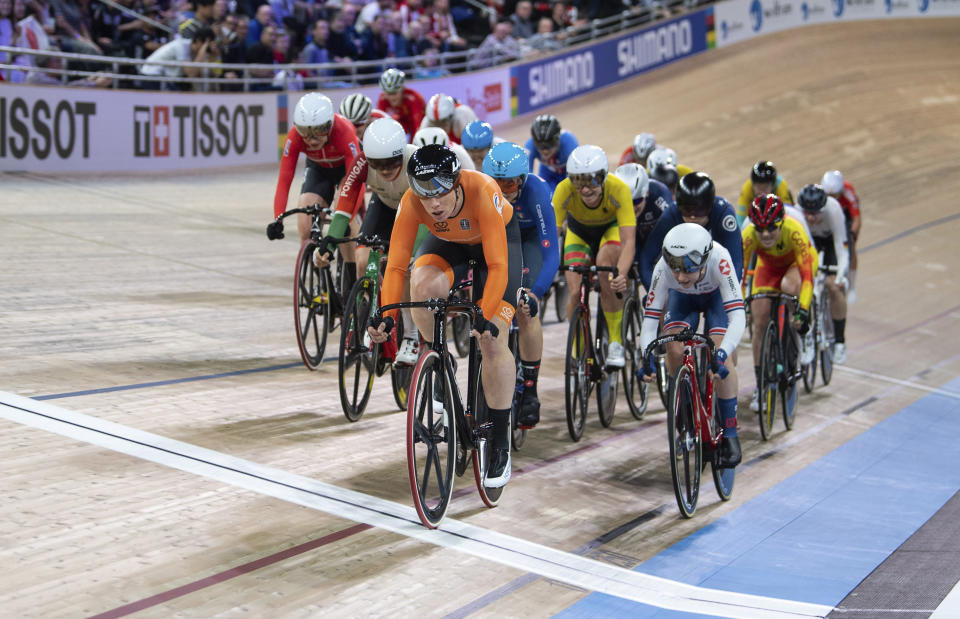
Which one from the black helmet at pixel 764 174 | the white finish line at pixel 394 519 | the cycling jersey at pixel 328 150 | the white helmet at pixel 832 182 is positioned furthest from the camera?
the white helmet at pixel 832 182

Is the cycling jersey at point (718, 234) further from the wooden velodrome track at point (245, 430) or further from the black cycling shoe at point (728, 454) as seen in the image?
the wooden velodrome track at point (245, 430)

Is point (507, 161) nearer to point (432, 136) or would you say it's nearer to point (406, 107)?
point (432, 136)

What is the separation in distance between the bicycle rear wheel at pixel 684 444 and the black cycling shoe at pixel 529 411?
613 mm

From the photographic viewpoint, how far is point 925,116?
15.7 meters

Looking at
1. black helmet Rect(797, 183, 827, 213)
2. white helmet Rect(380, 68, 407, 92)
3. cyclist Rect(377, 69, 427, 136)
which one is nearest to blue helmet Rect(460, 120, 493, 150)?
white helmet Rect(380, 68, 407, 92)

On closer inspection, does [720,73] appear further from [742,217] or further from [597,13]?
[742,217]

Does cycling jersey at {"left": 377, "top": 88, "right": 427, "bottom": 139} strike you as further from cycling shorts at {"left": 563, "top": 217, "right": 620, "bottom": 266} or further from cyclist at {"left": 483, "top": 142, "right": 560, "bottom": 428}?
cyclist at {"left": 483, "top": 142, "right": 560, "bottom": 428}

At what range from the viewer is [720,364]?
163 inches

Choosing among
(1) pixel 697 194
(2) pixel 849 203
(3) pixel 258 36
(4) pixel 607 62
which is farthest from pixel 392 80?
(4) pixel 607 62

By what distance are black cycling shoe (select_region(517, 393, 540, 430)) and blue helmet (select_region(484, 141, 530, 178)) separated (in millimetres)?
962

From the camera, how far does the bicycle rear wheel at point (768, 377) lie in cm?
557

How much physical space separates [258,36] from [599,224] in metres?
7.84

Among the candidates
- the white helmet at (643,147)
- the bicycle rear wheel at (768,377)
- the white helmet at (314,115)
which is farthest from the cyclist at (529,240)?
the white helmet at (643,147)

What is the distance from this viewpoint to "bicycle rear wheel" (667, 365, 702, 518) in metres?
3.97
